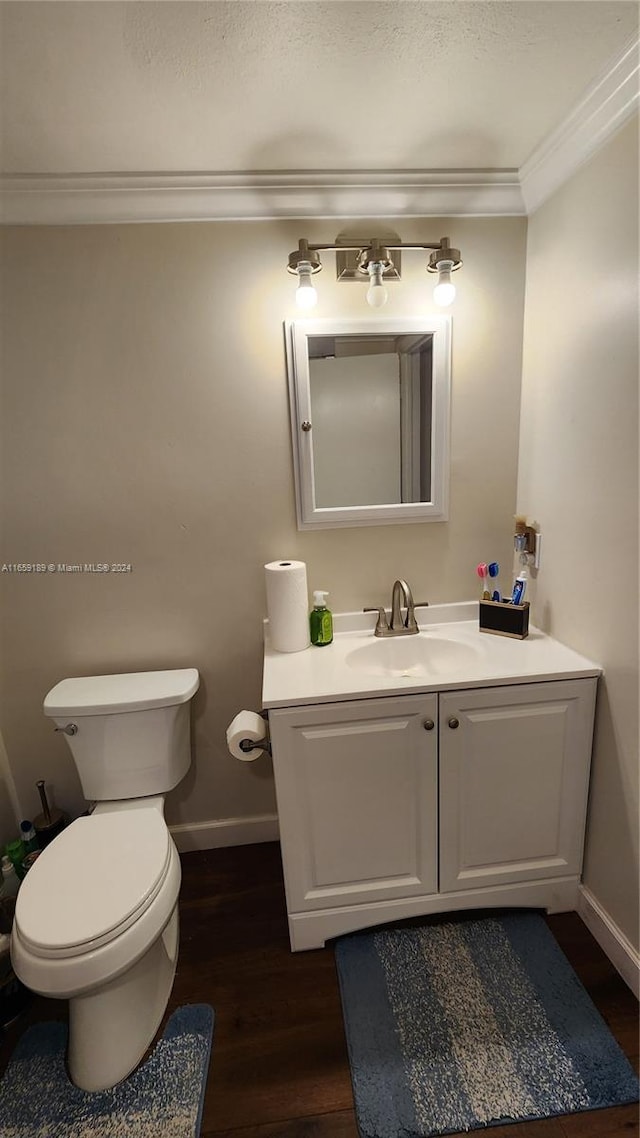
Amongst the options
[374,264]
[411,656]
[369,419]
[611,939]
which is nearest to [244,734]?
[411,656]

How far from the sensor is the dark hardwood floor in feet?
3.27

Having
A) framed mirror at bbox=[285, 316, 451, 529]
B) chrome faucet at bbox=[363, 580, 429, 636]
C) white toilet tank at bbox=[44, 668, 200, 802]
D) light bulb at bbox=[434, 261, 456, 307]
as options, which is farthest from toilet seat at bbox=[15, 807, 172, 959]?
light bulb at bbox=[434, 261, 456, 307]

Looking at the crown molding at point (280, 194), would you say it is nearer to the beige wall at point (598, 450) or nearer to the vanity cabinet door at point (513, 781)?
the beige wall at point (598, 450)

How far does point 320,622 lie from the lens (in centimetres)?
149

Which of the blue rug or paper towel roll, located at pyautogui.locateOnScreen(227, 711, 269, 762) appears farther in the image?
paper towel roll, located at pyautogui.locateOnScreen(227, 711, 269, 762)

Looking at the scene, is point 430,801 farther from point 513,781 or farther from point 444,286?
point 444,286

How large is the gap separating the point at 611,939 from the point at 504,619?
0.90 meters

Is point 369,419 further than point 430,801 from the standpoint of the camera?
Yes

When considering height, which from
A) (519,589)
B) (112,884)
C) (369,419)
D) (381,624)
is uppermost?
(369,419)

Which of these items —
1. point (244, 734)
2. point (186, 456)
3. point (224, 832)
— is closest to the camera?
point (244, 734)

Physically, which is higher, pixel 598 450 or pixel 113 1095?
pixel 598 450

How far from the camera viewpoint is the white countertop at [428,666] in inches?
47.4

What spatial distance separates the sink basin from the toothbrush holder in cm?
13

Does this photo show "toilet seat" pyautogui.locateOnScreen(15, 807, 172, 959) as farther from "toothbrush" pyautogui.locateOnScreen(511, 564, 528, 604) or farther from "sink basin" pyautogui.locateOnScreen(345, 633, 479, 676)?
"toothbrush" pyautogui.locateOnScreen(511, 564, 528, 604)
